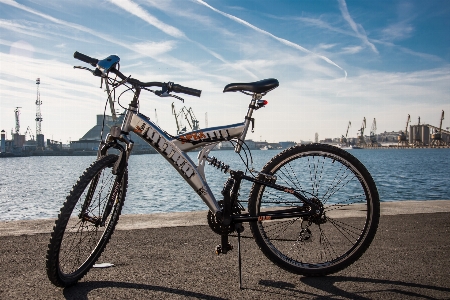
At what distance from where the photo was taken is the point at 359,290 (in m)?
2.93

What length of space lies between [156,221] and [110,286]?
2560 millimetres

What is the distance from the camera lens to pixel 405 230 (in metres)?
4.84

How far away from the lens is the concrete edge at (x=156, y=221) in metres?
5.04

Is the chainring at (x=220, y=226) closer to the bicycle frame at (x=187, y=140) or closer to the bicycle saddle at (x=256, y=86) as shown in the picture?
the bicycle frame at (x=187, y=140)

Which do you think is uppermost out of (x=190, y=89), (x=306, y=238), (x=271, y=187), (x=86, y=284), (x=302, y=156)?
(x=190, y=89)

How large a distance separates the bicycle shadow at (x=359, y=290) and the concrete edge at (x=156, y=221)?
231 cm

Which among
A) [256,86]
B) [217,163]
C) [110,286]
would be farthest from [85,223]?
[256,86]

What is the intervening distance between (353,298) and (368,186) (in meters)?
1.03

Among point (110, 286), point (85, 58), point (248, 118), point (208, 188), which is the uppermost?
point (85, 58)

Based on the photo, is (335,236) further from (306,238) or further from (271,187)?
(271,187)

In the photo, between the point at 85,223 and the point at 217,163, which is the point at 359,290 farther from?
the point at 85,223

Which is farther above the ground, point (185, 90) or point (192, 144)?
point (185, 90)

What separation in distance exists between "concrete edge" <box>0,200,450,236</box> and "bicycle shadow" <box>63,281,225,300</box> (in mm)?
1940

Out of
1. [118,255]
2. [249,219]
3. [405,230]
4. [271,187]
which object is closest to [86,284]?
[118,255]
